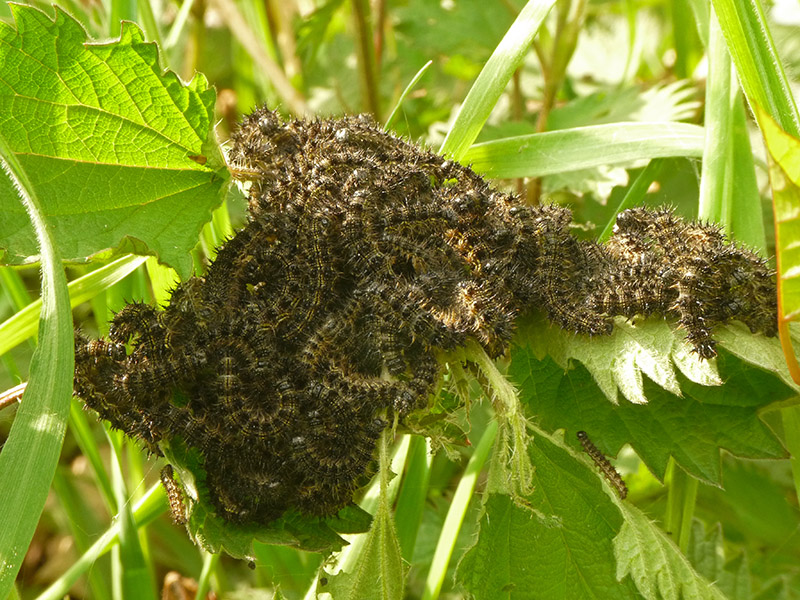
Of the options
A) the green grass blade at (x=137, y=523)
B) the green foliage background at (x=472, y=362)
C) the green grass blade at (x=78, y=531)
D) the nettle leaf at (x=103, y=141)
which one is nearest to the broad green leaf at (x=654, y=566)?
the green foliage background at (x=472, y=362)

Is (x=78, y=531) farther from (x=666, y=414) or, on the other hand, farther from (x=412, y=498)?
(x=666, y=414)

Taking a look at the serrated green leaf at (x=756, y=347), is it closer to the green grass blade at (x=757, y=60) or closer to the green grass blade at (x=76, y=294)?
the green grass blade at (x=757, y=60)

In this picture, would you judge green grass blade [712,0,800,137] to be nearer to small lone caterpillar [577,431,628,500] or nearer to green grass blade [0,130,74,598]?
small lone caterpillar [577,431,628,500]

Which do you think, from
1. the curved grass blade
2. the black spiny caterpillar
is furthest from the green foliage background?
the black spiny caterpillar

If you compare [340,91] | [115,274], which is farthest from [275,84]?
[115,274]

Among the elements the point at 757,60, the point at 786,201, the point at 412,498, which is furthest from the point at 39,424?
the point at 757,60

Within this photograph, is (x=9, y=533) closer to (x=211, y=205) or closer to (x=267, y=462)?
(x=267, y=462)
